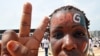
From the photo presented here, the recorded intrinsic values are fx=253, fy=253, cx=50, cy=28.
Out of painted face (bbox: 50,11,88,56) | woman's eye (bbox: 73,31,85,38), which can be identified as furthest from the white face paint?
woman's eye (bbox: 73,31,85,38)

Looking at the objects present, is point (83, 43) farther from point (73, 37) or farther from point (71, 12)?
point (71, 12)

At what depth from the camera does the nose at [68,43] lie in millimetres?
2331

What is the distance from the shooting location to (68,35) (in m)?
2.46

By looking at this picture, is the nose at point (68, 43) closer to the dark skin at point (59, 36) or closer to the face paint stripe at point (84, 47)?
the dark skin at point (59, 36)

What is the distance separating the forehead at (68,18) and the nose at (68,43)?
0.61 feet

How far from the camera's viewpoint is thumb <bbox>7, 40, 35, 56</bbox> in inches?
84.4

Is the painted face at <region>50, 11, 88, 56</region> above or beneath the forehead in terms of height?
beneath

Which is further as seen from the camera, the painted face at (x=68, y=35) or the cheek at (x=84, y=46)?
the cheek at (x=84, y=46)

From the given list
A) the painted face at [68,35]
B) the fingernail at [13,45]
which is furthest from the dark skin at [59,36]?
the fingernail at [13,45]

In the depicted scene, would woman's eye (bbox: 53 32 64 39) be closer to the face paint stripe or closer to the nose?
the nose

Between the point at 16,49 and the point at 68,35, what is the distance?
558 millimetres

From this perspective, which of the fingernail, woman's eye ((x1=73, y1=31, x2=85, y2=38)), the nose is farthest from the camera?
woman's eye ((x1=73, y1=31, x2=85, y2=38))

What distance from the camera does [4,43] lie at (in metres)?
2.45

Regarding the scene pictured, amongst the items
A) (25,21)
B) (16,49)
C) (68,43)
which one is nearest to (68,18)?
(68,43)
